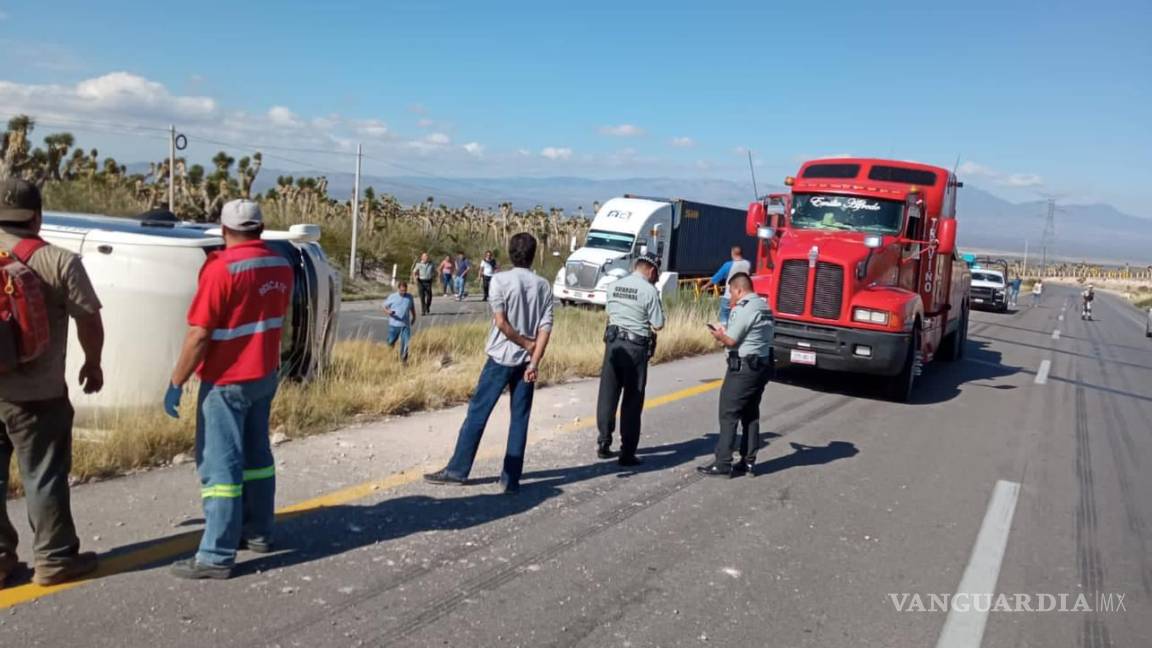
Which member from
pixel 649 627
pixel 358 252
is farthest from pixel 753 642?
pixel 358 252

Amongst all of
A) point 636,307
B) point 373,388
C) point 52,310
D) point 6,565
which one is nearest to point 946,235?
point 636,307

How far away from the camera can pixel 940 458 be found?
852 centimetres

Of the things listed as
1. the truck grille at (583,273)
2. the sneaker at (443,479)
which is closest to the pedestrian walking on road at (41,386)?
the sneaker at (443,479)

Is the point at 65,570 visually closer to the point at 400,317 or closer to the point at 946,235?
the point at 400,317

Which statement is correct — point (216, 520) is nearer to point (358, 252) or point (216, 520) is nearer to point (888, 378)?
point (888, 378)

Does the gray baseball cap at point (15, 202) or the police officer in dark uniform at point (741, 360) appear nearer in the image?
the gray baseball cap at point (15, 202)

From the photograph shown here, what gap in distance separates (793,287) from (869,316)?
3.42ft

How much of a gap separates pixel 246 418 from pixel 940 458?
6.54m

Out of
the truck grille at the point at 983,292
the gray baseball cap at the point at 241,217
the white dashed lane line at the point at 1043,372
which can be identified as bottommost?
the white dashed lane line at the point at 1043,372

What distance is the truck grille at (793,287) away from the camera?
38.0 feet

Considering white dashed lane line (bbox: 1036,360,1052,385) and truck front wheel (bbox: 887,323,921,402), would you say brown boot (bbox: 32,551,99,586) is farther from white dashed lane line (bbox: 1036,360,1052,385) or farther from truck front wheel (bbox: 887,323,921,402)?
white dashed lane line (bbox: 1036,360,1052,385)

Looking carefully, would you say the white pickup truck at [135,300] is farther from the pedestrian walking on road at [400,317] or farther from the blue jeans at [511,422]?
the pedestrian walking on road at [400,317]

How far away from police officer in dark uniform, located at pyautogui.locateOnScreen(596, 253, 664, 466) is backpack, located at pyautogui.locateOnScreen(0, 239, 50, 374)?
426cm

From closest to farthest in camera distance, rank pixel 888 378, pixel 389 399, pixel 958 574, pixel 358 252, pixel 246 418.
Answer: pixel 246 418
pixel 958 574
pixel 389 399
pixel 888 378
pixel 358 252
